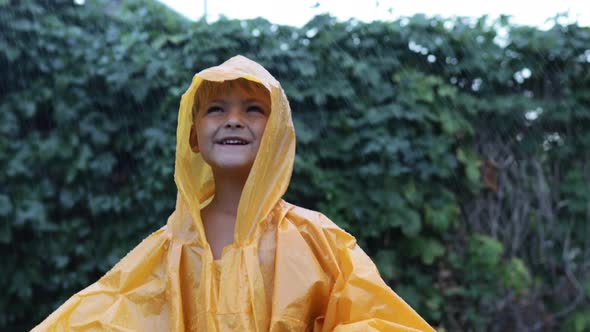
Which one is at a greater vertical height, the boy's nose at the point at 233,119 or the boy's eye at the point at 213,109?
the boy's eye at the point at 213,109

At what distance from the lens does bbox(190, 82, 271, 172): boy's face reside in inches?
106

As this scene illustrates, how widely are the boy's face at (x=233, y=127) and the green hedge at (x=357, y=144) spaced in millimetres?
2233

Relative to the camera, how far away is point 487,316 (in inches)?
211

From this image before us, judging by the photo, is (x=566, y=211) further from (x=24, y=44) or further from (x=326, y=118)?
(x=24, y=44)

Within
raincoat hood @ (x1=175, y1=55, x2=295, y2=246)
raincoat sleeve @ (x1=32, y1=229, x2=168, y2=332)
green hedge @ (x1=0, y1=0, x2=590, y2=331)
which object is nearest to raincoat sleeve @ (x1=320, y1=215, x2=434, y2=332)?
raincoat hood @ (x1=175, y1=55, x2=295, y2=246)

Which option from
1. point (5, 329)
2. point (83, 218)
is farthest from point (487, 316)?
point (5, 329)

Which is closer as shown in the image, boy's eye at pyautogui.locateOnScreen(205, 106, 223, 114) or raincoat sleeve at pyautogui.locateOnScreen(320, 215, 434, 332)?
raincoat sleeve at pyautogui.locateOnScreen(320, 215, 434, 332)

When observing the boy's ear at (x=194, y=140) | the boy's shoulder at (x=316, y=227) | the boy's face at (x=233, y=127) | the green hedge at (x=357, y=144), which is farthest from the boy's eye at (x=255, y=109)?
the green hedge at (x=357, y=144)

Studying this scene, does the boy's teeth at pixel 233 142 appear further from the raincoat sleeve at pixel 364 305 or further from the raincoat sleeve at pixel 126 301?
the raincoat sleeve at pixel 364 305

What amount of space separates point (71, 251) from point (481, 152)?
2.72 metres

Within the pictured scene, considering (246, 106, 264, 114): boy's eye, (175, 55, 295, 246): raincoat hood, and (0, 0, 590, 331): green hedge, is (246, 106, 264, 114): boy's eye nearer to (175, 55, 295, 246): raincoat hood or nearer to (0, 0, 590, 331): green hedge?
(175, 55, 295, 246): raincoat hood

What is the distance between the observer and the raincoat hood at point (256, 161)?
A: 2664 mm

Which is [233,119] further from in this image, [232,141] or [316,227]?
[316,227]

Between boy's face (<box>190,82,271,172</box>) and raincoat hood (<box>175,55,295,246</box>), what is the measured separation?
5 cm
